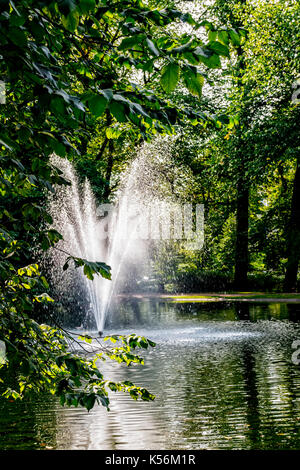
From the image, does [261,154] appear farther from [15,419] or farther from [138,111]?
[138,111]

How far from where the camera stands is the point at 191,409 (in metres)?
6.30

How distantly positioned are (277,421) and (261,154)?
1806 cm

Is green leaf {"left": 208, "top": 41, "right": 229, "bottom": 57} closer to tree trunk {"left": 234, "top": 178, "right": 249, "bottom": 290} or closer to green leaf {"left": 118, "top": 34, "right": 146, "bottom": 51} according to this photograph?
green leaf {"left": 118, "top": 34, "right": 146, "bottom": 51}

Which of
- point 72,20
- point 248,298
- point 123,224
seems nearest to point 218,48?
point 72,20

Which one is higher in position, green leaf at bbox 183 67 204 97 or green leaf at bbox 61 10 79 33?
green leaf at bbox 61 10 79 33

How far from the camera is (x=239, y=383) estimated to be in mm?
7730

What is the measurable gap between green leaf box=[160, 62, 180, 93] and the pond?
3.83 m

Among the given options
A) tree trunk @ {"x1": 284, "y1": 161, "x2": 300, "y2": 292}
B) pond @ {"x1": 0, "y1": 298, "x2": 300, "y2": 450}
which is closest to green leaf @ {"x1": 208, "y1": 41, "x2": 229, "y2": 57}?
pond @ {"x1": 0, "y1": 298, "x2": 300, "y2": 450}

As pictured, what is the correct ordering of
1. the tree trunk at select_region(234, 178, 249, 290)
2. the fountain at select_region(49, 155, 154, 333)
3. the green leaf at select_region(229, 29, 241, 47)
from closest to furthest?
the green leaf at select_region(229, 29, 241, 47)
the fountain at select_region(49, 155, 154, 333)
the tree trunk at select_region(234, 178, 249, 290)

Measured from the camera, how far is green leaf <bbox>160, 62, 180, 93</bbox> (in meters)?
1.94

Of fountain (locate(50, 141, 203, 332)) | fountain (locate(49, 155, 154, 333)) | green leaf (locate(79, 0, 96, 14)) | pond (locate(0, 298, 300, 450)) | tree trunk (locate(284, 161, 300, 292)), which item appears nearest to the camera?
green leaf (locate(79, 0, 96, 14))

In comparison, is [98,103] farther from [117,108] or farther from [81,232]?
[81,232]

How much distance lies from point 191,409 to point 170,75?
17.3ft
